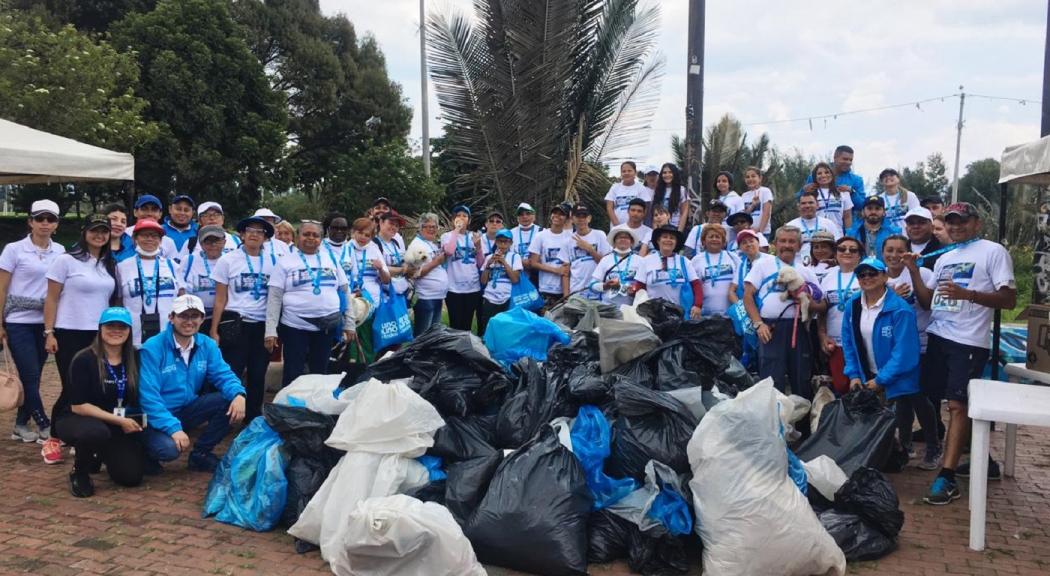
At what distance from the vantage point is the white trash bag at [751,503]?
3801mm

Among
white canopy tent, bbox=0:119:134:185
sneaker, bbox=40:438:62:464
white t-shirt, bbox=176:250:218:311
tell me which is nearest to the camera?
sneaker, bbox=40:438:62:464

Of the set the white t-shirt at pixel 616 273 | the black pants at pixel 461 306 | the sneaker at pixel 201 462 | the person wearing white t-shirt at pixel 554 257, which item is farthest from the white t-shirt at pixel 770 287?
the sneaker at pixel 201 462

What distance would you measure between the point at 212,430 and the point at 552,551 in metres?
2.67

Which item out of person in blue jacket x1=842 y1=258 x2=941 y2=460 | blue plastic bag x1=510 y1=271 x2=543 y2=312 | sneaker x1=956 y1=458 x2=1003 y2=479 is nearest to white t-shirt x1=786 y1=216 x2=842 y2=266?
person in blue jacket x1=842 y1=258 x2=941 y2=460

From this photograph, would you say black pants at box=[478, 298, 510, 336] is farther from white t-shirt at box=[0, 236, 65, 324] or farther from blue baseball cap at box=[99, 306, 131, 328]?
white t-shirt at box=[0, 236, 65, 324]

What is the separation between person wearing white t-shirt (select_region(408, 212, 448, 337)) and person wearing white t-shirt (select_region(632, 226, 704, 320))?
198cm

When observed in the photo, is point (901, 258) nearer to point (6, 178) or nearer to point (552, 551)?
point (552, 551)

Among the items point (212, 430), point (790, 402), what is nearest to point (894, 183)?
point (790, 402)

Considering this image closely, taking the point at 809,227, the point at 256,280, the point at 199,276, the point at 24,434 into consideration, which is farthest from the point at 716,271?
the point at 24,434

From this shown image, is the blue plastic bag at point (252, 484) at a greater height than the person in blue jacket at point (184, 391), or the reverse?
the person in blue jacket at point (184, 391)

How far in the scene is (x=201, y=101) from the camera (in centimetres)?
2200

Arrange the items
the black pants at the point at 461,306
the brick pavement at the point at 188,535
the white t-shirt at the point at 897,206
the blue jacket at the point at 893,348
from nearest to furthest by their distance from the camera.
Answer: the brick pavement at the point at 188,535 < the blue jacket at the point at 893,348 < the black pants at the point at 461,306 < the white t-shirt at the point at 897,206

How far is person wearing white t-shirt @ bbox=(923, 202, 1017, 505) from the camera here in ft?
16.4

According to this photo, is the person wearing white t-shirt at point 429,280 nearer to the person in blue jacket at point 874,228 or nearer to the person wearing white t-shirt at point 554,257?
the person wearing white t-shirt at point 554,257
